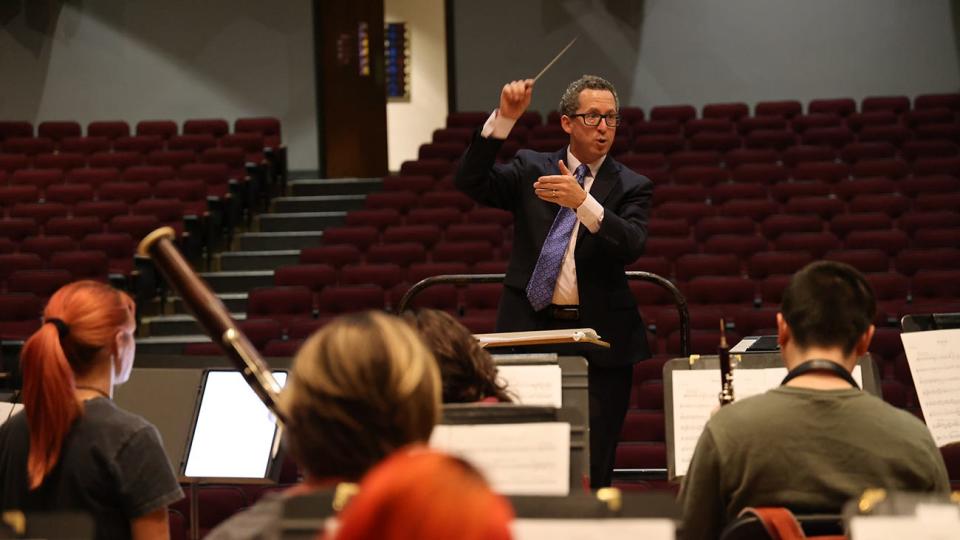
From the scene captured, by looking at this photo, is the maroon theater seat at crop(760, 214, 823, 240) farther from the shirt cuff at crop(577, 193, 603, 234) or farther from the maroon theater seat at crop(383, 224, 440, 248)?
the shirt cuff at crop(577, 193, 603, 234)

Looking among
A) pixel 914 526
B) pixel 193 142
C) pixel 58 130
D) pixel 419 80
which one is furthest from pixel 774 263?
pixel 419 80

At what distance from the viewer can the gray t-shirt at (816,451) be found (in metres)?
2.14

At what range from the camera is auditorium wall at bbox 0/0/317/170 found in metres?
12.8

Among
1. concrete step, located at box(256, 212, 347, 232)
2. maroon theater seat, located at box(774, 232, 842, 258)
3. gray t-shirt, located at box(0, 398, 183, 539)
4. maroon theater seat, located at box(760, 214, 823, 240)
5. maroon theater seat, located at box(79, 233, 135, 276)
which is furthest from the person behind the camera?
concrete step, located at box(256, 212, 347, 232)

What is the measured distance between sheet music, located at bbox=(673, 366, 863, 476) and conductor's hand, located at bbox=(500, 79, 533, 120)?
92cm

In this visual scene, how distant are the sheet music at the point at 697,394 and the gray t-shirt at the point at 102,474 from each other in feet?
4.26

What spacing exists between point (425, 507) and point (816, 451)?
1.37m


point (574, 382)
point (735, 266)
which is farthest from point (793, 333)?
point (735, 266)

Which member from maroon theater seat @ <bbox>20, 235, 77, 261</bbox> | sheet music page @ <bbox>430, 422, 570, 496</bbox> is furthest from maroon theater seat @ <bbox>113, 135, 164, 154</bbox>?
sheet music page @ <bbox>430, 422, 570, 496</bbox>

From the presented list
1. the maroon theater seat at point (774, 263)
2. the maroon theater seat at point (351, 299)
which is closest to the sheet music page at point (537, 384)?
the maroon theater seat at point (351, 299)

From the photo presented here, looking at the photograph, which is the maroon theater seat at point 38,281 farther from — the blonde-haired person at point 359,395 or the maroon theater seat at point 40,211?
the blonde-haired person at point 359,395

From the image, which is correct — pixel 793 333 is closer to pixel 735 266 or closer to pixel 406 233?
pixel 735 266

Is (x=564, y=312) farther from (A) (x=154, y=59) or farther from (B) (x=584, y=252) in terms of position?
(A) (x=154, y=59)

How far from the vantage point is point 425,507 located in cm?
96
